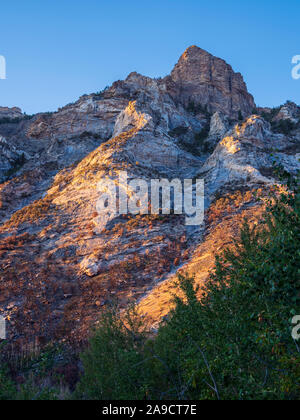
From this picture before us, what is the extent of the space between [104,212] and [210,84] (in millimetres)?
58531

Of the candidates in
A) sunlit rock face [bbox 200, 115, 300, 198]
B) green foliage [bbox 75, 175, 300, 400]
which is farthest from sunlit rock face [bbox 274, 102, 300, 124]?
green foliage [bbox 75, 175, 300, 400]

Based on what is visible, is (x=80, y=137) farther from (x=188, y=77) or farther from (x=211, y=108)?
(x=188, y=77)

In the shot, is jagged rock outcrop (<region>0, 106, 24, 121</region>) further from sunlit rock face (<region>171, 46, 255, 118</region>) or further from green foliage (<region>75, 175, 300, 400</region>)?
green foliage (<region>75, 175, 300, 400</region>)

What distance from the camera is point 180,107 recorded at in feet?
202

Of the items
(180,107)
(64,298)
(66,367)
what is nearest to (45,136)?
(180,107)

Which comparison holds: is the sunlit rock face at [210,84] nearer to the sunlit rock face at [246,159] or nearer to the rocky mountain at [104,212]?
the rocky mountain at [104,212]

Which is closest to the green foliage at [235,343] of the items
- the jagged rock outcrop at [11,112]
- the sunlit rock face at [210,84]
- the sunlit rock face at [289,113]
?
the sunlit rock face at [289,113]

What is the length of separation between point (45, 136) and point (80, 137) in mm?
9381

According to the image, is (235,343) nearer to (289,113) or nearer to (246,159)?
(246,159)

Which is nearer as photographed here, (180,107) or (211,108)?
(180,107)

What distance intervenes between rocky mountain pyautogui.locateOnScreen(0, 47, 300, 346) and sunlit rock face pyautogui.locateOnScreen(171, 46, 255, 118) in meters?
14.2

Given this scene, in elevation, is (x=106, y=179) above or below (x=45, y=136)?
below

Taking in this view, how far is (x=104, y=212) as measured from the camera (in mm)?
29906

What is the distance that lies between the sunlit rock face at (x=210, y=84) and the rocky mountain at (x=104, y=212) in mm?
14208
